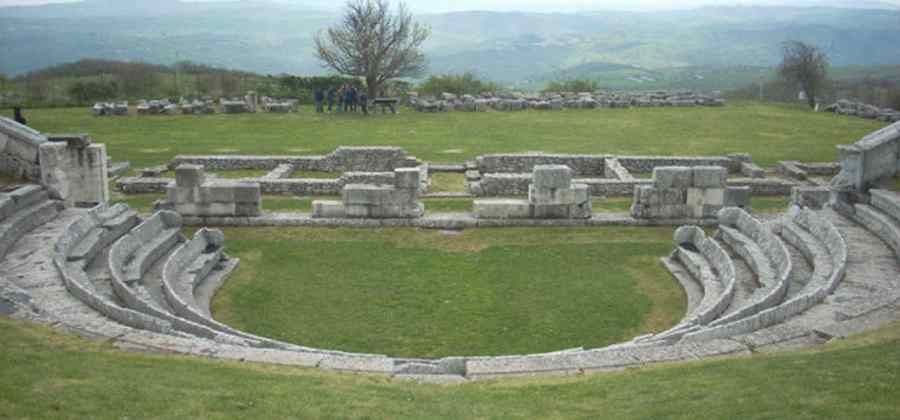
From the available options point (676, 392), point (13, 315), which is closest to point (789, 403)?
point (676, 392)

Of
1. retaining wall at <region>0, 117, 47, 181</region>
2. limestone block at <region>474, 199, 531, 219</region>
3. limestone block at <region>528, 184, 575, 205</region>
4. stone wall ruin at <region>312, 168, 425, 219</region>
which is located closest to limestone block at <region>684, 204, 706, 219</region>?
limestone block at <region>528, 184, 575, 205</region>

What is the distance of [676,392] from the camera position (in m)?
8.04

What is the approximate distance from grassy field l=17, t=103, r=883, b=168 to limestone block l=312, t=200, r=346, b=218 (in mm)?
9069

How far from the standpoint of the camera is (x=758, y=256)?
1533cm

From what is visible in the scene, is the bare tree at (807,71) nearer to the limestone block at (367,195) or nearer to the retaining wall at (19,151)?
the limestone block at (367,195)

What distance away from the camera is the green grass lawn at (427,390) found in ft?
23.9

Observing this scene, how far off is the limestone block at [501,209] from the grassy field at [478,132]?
8.80m

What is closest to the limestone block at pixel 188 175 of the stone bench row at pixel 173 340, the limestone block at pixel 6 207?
the limestone block at pixel 6 207

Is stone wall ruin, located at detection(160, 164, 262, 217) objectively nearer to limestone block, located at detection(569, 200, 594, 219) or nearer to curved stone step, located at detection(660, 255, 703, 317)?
limestone block, located at detection(569, 200, 594, 219)

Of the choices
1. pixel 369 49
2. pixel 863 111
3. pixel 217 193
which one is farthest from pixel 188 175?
pixel 863 111

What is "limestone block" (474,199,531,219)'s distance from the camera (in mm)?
19625

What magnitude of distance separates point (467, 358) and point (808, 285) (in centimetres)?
627

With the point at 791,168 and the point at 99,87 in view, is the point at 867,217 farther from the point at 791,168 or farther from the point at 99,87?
the point at 99,87

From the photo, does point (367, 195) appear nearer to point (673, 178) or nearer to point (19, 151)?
point (673, 178)
